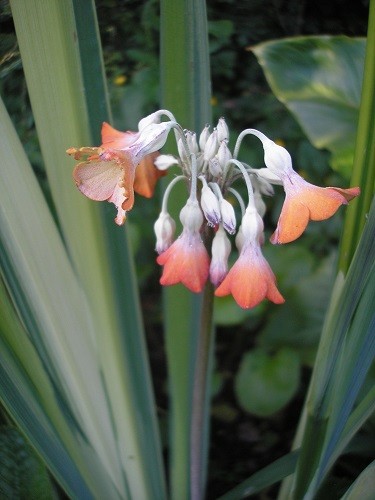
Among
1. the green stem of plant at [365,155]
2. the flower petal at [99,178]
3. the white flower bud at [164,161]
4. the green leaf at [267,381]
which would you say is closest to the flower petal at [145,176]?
the white flower bud at [164,161]

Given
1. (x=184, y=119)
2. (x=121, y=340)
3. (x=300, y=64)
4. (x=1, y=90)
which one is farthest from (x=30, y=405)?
(x=300, y=64)

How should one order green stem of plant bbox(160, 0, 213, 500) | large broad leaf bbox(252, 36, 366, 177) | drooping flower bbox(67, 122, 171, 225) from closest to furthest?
1. drooping flower bbox(67, 122, 171, 225)
2. green stem of plant bbox(160, 0, 213, 500)
3. large broad leaf bbox(252, 36, 366, 177)

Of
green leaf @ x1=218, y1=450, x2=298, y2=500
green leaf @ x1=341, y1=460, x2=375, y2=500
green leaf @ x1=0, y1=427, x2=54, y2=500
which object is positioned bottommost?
green leaf @ x1=218, y1=450, x2=298, y2=500

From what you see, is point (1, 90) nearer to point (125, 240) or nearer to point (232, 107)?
point (125, 240)

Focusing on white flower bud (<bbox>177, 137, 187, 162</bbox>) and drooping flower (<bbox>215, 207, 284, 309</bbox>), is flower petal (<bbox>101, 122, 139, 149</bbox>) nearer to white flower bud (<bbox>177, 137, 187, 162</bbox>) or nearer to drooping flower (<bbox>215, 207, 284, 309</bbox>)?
white flower bud (<bbox>177, 137, 187, 162</bbox>)

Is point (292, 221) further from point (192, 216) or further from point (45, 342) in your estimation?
point (45, 342)

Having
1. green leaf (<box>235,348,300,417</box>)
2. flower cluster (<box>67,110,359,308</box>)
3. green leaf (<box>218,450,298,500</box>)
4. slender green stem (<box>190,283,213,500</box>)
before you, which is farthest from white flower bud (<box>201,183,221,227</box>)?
green leaf (<box>235,348,300,417</box>)

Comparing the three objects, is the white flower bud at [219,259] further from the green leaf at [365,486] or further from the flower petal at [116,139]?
the green leaf at [365,486]
